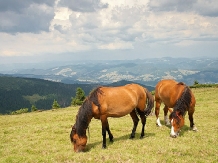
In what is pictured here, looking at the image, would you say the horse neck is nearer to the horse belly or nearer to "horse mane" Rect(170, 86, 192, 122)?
the horse belly

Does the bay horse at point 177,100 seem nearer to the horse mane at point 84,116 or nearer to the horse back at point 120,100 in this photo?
the horse back at point 120,100

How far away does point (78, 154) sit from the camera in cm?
1054

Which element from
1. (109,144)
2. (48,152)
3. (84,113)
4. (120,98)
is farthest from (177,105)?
(48,152)

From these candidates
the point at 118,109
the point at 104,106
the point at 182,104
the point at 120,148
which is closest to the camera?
the point at 120,148

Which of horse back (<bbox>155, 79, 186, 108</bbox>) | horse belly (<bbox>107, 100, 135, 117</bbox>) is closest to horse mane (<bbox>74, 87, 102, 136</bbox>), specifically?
horse belly (<bbox>107, 100, 135, 117</bbox>)

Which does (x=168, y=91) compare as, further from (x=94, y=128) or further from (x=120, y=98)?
(x=94, y=128)

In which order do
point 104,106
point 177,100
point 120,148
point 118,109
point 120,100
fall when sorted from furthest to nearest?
point 177,100 → point 120,100 → point 118,109 → point 104,106 → point 120,148

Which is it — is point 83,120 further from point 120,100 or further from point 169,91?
point 169,91

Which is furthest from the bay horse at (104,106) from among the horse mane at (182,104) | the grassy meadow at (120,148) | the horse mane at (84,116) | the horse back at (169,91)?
the horse back at (169,91)

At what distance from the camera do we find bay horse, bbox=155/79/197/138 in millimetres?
12922

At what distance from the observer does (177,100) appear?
554 inches

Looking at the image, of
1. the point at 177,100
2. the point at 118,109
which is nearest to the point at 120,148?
the point at 118,109

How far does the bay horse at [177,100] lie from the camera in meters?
12.9

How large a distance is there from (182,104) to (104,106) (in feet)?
17.5
